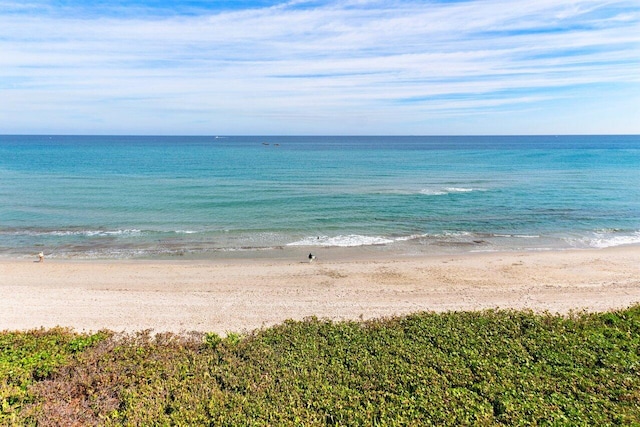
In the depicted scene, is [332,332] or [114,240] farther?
[114,240]

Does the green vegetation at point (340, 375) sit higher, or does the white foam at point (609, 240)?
the green vegetation at point (340, 375)

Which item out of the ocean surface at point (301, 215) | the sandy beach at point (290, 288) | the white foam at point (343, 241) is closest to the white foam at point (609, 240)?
the ocean surface at point (301, 215)

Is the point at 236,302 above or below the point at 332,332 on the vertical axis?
below

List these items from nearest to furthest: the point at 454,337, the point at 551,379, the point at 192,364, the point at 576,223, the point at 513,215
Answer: the point at 551,379 → the point at 192,364 → the point at 454,337 → the point at 576,223 → the point at 513,215

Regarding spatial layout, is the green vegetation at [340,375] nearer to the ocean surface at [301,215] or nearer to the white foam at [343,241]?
the ocean surface at [301,215]

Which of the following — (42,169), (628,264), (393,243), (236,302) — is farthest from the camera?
(42,169)

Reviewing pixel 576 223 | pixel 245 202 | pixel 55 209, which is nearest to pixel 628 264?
pixel 576 223

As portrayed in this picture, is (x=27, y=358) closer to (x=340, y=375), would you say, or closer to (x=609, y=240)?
(x=340, y=375)

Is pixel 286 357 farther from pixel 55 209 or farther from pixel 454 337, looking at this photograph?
pixel 55 209
